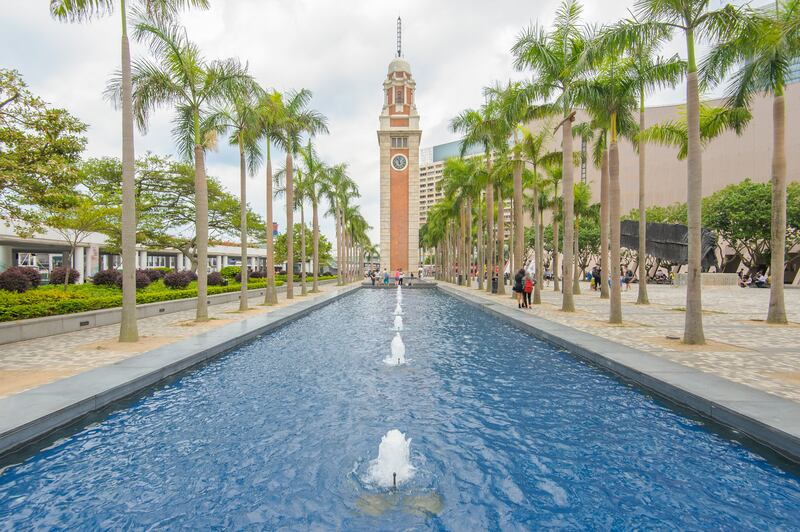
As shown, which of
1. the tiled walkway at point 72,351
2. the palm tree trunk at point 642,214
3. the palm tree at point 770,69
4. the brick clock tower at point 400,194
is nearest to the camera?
the tiled walkway at point 72,351

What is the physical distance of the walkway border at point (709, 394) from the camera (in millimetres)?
4781

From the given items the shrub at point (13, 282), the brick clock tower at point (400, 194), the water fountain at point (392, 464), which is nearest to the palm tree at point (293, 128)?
the shrub at point (13, 282)

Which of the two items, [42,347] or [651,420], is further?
[42,347]

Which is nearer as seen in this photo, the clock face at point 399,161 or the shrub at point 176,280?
the shrub at point 176,280

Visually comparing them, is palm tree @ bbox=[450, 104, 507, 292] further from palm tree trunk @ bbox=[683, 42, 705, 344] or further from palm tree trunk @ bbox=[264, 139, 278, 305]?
palm tree trunk @ bbox=[683, 42, 705, 344]

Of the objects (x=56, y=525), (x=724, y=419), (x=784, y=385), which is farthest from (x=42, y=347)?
(x=784, y=385)

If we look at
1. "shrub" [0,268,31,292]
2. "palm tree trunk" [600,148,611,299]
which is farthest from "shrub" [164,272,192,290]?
"palm tree trunk" [600,148,611,299]

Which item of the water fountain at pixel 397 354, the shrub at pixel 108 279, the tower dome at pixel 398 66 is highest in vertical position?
the tower dome at pixel 398 66

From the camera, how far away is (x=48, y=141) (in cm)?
1258

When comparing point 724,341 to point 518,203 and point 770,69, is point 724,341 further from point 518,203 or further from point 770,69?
point 518,203

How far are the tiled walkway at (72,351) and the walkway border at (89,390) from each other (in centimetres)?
47

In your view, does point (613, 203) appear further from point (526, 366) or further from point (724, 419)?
point (724, 419)

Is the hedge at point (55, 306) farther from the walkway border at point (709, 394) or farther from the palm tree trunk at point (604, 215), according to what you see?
the palm tree trunk at point (604, 215)

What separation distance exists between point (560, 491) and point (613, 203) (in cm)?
1170
